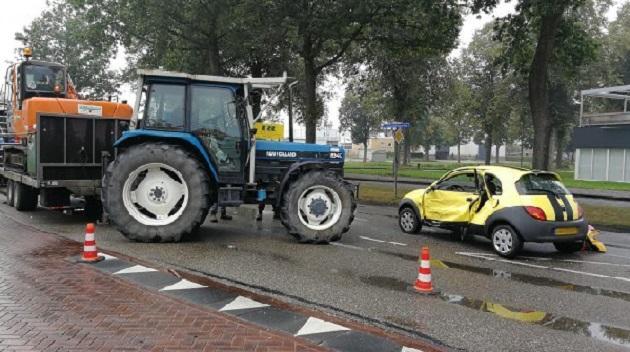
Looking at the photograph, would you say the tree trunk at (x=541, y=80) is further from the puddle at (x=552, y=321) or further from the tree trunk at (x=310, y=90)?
the puddle at (x=552, y=321)

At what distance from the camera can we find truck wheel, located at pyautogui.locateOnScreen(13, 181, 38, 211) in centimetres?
1325

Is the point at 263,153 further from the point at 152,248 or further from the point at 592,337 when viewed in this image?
the point at 592,337

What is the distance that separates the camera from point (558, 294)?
6.94 metres

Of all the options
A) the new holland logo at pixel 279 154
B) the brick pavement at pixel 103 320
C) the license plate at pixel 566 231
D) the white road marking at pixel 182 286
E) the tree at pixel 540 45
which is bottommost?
the brick pavement at pixel 103 320

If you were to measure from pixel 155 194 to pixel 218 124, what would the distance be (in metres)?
1.70

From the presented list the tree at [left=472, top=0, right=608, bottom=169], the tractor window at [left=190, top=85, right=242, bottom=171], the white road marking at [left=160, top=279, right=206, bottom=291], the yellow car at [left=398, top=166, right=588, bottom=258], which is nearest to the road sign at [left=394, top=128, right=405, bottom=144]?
the tree at [left=472, top=0, right=608, bottom=169]

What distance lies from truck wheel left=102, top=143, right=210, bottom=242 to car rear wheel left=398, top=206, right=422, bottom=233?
4.55m

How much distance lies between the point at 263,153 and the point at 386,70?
23.7 meters

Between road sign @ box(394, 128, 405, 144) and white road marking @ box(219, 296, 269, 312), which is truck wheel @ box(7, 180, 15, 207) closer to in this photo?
white road marking @ box(219, 296, 269, 312)

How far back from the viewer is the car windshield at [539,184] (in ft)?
31.3

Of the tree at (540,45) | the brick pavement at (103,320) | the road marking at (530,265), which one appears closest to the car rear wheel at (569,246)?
the road marking at (530,265)

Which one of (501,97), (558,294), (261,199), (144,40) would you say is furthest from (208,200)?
(501,97)

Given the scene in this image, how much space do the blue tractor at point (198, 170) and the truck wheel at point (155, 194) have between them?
0.06 feet

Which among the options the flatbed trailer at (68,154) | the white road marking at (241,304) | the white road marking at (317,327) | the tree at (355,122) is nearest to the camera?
the white road marking at (317,327)
